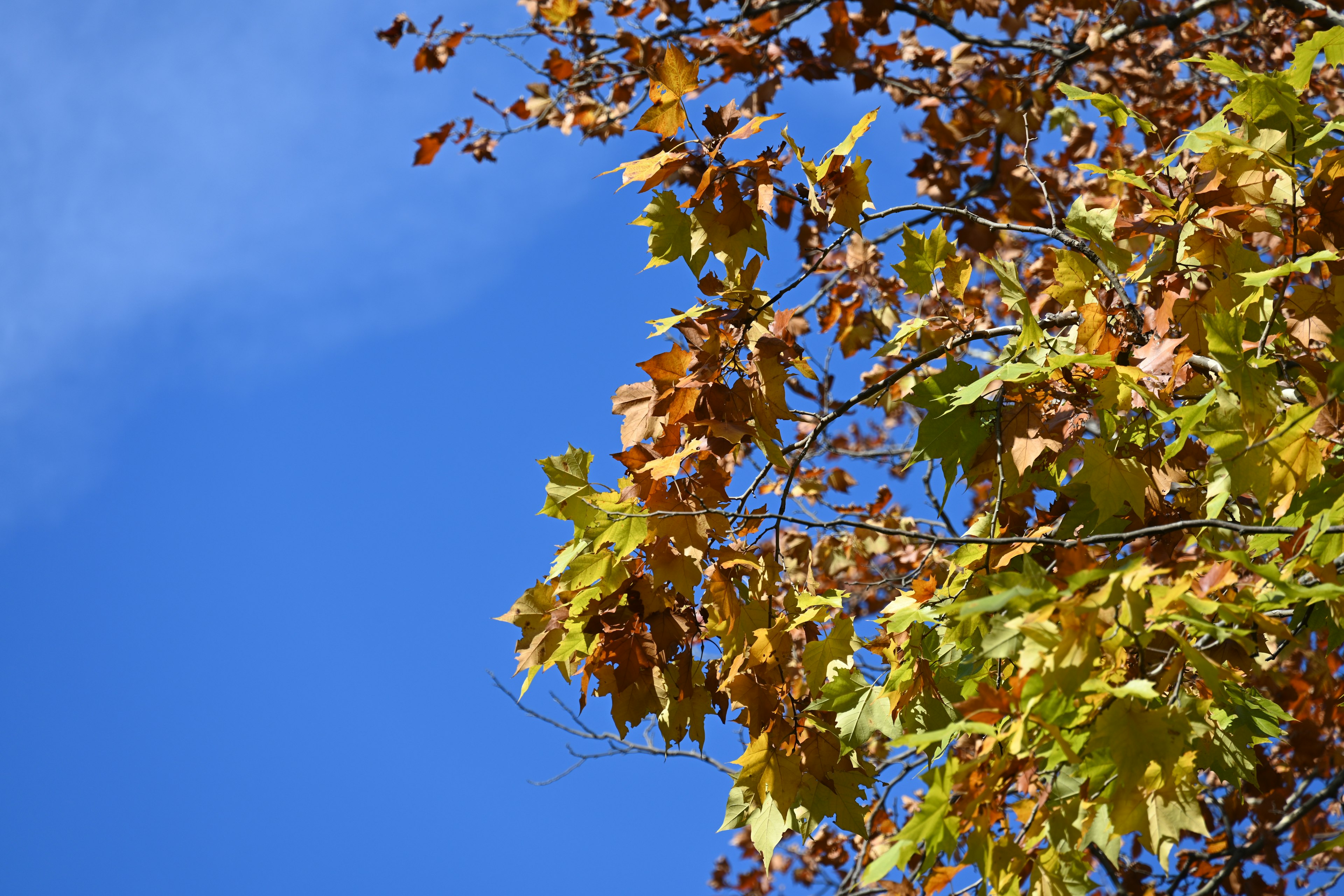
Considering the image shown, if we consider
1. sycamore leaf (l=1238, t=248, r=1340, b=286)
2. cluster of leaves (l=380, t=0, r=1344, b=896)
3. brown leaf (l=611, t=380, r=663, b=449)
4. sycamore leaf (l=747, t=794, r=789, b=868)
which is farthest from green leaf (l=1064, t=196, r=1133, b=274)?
sycamore leaf (l=747, t=794, r=789, b=868)

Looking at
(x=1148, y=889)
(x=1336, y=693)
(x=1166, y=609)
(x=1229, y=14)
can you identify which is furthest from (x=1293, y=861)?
(x=1229, y=14)

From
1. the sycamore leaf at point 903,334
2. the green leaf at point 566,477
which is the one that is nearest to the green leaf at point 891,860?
the green leaf at point 566,477

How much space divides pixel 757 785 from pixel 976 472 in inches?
34.2

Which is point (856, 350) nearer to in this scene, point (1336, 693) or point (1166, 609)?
point (1336, 693)

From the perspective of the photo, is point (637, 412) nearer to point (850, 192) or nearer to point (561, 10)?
point (850, 192)

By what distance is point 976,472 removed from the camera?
2293 mm

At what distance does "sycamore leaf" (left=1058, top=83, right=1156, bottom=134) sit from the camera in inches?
95.9

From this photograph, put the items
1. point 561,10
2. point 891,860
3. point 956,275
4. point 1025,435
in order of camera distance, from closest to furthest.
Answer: point 891,860, point 1025,435, point 956,275, point 561,10

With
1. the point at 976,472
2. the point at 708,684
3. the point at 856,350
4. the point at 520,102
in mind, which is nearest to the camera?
the point at 976,472

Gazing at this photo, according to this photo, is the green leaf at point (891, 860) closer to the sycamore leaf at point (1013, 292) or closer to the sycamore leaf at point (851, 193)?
the sycamore leaf at point (1013, 292)

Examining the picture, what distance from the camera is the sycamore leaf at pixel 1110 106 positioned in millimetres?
2436

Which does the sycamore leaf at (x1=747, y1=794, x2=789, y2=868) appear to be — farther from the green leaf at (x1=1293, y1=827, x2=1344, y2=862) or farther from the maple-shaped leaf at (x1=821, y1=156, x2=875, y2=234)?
the maple-shaped leaf at (x1=821, y1=156, x2=875, y2=234)

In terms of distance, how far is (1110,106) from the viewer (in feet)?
8.07

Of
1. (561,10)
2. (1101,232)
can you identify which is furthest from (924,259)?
(561,10)
